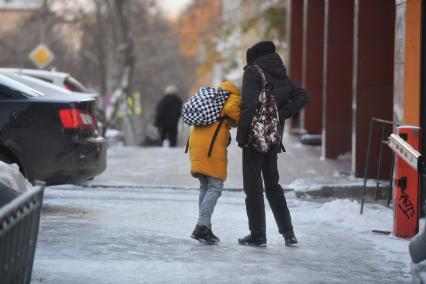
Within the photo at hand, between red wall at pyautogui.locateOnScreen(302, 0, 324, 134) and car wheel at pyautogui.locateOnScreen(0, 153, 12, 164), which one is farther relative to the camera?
red wall at pyautogui.locateOnScreen(302, 0, 324, 134)

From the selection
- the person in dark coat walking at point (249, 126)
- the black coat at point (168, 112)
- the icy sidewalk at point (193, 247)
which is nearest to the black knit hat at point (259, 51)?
the person in dark coat walking at point (249, 126)

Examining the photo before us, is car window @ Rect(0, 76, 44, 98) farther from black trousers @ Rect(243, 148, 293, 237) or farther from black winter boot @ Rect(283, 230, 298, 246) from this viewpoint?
black winter boot @ Rect(283, 230, 298, 246)

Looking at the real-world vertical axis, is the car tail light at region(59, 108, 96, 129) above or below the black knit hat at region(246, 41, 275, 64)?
below

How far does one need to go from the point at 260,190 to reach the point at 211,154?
19.8 inches

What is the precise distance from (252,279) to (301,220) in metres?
3.80

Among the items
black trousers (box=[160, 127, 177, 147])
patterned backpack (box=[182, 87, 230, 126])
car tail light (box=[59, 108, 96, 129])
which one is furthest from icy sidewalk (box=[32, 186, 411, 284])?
black trousers (box=[160, 127, 177, 147])

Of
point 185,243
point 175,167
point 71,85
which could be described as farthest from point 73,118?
point 71,85

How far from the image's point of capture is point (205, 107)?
938 centimetres

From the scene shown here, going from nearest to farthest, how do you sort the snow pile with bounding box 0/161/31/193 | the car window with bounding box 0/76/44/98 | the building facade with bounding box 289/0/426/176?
the snow pile with bounding box 0/161/31/193, the car window with bounding box 0/76/44/98, the building facade with bounding box 289/0/426/176

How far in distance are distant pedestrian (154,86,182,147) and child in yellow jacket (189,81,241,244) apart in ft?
56.4

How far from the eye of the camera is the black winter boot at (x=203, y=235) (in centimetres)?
959

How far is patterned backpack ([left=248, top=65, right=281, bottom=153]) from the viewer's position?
922 centimetres

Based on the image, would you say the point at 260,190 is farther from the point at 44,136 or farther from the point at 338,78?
the point at 338,78

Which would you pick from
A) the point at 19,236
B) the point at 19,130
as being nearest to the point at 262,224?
the point at 19,130
